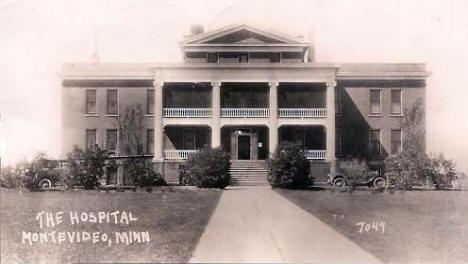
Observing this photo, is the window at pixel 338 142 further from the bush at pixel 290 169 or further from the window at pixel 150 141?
the window at pixel 150 141

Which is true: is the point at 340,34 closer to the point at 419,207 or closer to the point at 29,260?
the point at 419,207

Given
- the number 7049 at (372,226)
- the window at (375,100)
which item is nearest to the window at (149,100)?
the window at (375,100)

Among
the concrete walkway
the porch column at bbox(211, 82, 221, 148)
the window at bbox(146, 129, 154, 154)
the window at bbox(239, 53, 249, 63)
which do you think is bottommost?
the concrete walkway

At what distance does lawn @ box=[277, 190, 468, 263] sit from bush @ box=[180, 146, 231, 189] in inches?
174

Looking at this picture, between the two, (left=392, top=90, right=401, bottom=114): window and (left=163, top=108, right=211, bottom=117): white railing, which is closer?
(left=163, top=108, right=211, bottom=117): white railing

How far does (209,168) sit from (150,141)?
6.95m

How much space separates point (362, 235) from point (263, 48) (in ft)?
49.1

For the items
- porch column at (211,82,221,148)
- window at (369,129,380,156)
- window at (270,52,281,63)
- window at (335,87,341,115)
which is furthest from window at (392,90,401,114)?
porch column at (211,82,221,148)

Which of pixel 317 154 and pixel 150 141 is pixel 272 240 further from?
pixel 150 141

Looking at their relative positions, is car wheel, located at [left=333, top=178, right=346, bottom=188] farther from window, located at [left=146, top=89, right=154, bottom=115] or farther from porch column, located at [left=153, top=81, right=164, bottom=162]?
window, located at [left=146, top=89, right=154, bottom=115]

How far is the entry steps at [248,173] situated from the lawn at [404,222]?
5773 mm

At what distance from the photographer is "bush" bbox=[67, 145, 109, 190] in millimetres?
16609

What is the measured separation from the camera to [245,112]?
23922 mm

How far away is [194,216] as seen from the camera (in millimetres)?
11891
